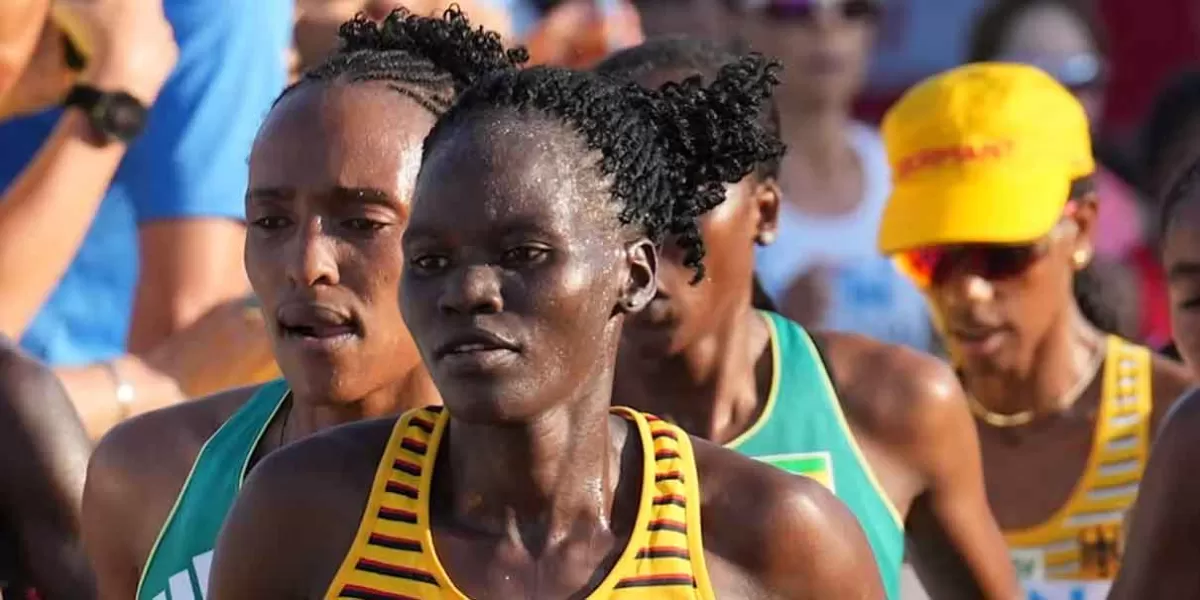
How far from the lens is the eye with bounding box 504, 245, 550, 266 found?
3.04 metres

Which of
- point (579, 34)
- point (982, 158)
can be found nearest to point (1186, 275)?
point (982, 158)

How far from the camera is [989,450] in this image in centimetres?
573

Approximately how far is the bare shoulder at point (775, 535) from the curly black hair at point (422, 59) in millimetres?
863

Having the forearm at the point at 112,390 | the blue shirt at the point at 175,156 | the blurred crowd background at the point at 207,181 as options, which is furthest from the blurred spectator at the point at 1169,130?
the forearm at the point at 112,390

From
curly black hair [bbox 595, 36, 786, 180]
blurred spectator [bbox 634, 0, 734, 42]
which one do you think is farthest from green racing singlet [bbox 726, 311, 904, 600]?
blurred spectator [bbox 634, 0, 734, 42]

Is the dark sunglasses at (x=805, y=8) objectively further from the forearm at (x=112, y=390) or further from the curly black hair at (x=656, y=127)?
the curly black hair at (x=656, y=127)

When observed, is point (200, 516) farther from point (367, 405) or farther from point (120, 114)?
point (120, 114)

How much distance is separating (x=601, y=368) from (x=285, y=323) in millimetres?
681

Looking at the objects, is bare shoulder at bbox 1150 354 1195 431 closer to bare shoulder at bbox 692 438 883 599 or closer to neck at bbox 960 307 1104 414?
neck at bbox 960 307 1104 414

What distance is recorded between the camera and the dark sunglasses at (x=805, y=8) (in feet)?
25.9

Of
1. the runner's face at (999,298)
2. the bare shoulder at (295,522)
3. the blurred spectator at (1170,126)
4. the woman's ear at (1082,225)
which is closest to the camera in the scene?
the bare shoulder at (295,522)

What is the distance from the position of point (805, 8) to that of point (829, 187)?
2.14ft

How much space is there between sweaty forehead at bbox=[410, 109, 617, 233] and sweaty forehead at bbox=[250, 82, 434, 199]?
0.54 metres

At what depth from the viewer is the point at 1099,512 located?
5.40 m
